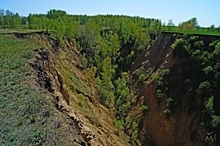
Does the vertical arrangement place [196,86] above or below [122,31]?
below

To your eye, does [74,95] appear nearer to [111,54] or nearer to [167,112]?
[167,112]

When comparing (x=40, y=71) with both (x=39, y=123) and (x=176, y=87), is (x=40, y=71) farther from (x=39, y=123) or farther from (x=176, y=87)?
(x=176, y=87)

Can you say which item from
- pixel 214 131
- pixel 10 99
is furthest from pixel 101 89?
pixel 10 99

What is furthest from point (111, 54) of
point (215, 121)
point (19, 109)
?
point (19, 109)

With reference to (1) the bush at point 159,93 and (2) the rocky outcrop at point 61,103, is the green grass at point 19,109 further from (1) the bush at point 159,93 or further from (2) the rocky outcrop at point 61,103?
(1) the bush at point 159,93

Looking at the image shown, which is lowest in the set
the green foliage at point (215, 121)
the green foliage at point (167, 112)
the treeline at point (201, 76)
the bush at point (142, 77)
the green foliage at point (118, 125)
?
the green foliage at point (118, 125)

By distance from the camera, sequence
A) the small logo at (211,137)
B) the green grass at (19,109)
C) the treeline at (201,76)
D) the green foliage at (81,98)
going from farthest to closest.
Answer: the green foliage at (81,98)
the treeline at (201,76)
the small logo at (211,137)
the green grass at (19,109)

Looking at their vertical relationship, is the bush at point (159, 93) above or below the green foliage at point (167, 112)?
above

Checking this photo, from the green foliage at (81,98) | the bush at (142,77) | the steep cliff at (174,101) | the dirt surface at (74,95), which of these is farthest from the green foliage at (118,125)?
the bush at (142,77)
